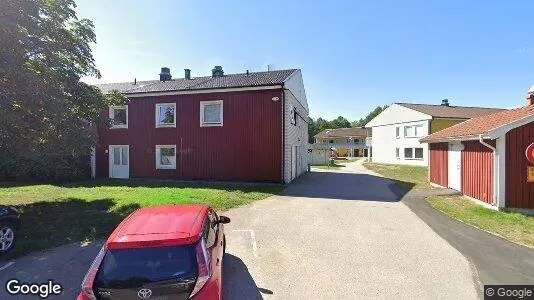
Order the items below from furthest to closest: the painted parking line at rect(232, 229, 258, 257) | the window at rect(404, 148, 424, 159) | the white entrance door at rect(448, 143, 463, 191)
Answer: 1. the window at rect(404, 148, 424, 159)
2. the white entrance door at rect(448, 143, 463, 191)
3. the painted parking line at rect(232, 229, 258, 257)

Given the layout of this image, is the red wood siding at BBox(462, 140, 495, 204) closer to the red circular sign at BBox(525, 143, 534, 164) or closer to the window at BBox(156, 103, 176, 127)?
the red circular sign at BBox(525, 143, 534, 164)

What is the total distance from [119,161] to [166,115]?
4.70 m

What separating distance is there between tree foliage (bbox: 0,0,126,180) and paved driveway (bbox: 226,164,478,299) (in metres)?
6.09

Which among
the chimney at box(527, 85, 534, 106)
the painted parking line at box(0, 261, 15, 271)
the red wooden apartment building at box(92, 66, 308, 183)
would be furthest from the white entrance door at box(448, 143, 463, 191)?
the painted parking line at box(0, 261, 15, 271)

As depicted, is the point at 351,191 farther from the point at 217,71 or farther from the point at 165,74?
the point at 165,74

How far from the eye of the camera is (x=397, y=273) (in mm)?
6137

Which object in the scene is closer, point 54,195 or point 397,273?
point 397,273

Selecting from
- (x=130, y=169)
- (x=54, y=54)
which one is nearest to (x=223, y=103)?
(x=130, y=169)

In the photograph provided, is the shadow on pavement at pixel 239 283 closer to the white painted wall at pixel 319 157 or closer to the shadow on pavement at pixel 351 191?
the shadow on pavement at pixel 351 191

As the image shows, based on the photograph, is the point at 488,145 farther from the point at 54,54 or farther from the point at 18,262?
the point at 54,54

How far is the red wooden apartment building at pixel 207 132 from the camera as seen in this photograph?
1823 centimetres

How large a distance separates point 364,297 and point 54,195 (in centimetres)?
1456

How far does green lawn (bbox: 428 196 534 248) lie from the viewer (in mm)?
8539

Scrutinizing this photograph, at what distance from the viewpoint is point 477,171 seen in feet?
43.9
